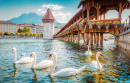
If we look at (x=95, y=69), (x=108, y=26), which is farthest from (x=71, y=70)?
(x=108, y=26)

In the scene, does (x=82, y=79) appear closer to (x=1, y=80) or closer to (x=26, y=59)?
(x=1, y=80)

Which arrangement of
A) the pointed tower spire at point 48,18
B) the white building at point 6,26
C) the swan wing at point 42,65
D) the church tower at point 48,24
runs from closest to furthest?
the swan wing at point 42,65 → the pointed tower spire at point 48,18 → the church tower at point 48,24 → the white building at point 6,26

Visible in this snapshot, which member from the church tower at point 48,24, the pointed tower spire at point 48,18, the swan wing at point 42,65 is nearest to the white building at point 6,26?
the church tower at point 48,24

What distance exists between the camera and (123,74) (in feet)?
Result: 18.2

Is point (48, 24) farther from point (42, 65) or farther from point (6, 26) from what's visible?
point (42, 65)

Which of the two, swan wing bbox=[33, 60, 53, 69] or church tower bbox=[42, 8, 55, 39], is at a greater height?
church tower bbox=[42, 8, 55, 39]

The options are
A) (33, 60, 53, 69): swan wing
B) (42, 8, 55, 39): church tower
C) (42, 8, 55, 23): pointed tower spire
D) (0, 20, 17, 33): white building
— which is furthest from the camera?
(0, 20, 17, 33): white building

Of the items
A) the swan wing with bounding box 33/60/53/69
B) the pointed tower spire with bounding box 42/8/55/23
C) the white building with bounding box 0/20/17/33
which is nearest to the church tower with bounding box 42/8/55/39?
the pointed tower spire with bounding box 42/8/55/23

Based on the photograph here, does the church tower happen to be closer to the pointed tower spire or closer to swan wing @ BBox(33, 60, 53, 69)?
the pointed tower spire

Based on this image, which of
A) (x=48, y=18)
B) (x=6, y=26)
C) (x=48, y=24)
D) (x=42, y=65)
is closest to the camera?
(x=42, y=65)

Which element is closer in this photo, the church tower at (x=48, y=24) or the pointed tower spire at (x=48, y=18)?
the pointed tower spire at (x=48, y=18)

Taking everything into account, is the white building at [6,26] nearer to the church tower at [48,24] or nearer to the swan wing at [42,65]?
the church tower at [48,24]

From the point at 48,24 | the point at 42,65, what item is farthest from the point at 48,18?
the point at 42,65

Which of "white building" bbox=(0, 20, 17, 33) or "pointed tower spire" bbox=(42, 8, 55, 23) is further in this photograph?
"white building" bbox=(0, 20, 17, 33)
